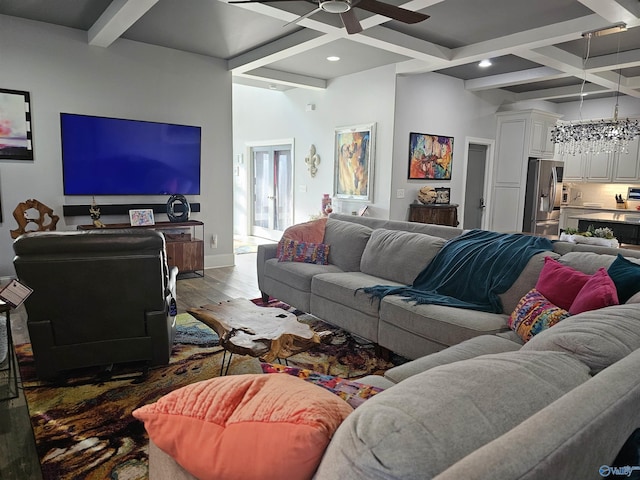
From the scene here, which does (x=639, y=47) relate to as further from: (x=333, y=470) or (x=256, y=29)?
(x=333, y=470)

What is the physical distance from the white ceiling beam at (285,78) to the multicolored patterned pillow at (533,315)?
17.0 ft

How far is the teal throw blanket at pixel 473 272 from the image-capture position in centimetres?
288

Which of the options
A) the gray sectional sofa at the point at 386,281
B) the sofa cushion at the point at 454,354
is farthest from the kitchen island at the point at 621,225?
the sofa cushion at the point at 454,354

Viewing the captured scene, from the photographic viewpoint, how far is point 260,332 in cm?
256

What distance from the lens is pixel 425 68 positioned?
18.4ft

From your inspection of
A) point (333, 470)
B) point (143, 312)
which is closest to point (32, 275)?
point (143, 312)

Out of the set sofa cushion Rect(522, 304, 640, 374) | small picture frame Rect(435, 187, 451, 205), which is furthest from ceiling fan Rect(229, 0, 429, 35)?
small picture frame Rect(435, 187, 451, 205)

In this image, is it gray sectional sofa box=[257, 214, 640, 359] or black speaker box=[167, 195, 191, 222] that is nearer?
gray sectional sofa box=[257, 214, 640, 359]

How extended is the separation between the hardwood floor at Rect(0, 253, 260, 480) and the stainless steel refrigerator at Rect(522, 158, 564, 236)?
4756 mm

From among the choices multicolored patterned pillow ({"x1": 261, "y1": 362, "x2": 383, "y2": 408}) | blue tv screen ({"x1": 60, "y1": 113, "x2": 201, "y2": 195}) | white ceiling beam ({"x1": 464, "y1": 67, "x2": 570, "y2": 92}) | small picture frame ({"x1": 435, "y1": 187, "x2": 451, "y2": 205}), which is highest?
white ceiling beam ({"x1": 464, "y1": 67, "x2": 570, "y2": 92})

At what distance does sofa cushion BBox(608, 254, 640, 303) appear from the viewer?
215 centimetres

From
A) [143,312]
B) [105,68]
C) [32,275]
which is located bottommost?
[143,312]

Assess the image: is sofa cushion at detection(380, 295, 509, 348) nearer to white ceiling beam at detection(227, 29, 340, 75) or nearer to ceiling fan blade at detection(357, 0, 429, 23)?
ceiling fan blade at detection(357, 0, 429, 23)

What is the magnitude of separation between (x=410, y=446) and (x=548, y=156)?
8.08 m
